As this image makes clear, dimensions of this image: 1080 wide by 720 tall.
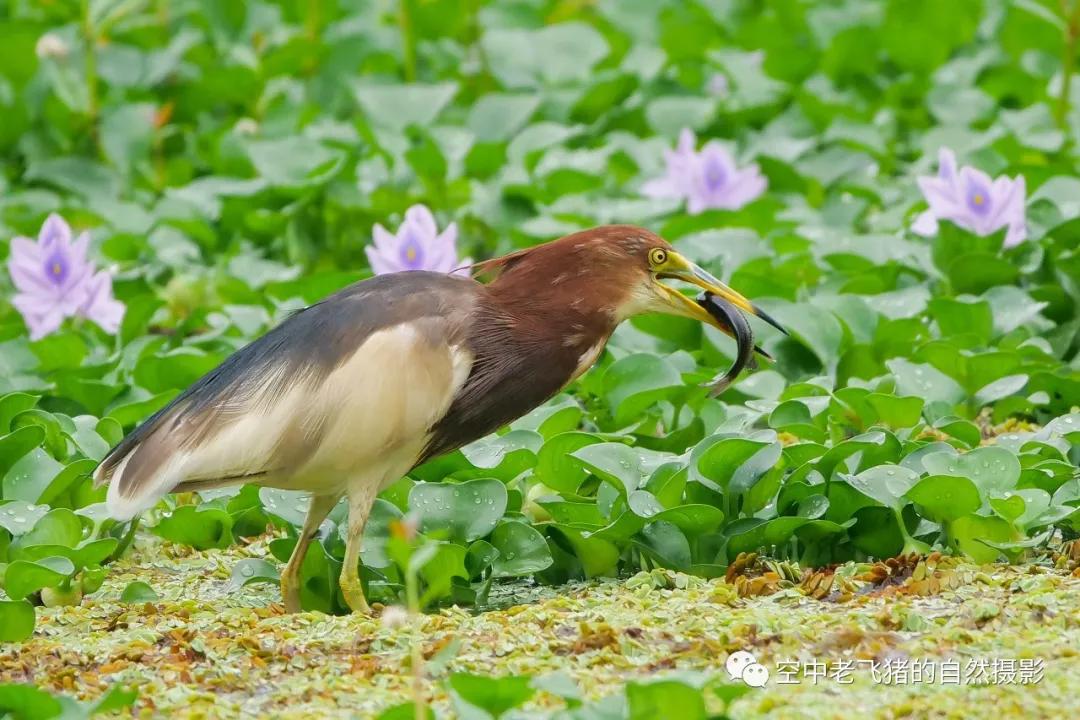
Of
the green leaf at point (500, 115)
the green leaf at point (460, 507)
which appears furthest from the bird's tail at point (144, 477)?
the green leaf at point (500, 115)

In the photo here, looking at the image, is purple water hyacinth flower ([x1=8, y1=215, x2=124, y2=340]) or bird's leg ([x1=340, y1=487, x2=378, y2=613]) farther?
purple water hyacinth flower ([x1=8, y1=215, x2=124, y2=340])

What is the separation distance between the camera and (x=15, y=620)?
350 cm

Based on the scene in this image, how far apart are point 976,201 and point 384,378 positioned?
230 centimetres

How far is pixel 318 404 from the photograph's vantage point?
3744 millimetres

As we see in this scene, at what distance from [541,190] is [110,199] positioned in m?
1.74

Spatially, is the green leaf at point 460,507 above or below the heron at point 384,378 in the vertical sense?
below

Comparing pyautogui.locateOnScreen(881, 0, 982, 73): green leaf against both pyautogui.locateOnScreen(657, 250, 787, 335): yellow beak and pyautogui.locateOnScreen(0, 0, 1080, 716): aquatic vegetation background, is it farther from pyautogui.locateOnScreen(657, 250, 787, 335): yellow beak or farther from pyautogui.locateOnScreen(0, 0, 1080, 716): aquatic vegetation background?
pyautogui.locateOnScreen(657, 250, 787, 335): yellow beak

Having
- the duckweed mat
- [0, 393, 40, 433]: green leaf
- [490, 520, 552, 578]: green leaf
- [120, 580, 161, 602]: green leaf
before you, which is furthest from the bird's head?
[0, 393, 40, 433]: green leaf

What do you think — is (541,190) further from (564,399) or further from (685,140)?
(564,399)

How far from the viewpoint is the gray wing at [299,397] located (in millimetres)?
3699

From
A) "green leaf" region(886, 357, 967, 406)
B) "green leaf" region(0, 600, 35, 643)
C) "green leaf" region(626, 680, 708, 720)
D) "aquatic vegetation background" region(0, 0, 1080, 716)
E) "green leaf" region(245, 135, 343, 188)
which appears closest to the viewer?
"green leaf" region(626, 680, 708, 720)

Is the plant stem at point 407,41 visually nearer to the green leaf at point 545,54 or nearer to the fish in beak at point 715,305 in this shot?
the green leaf at point 545,54

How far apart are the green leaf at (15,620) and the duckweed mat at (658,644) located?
0.03 meters

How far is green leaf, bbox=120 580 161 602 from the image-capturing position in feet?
12.6
